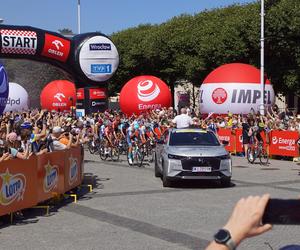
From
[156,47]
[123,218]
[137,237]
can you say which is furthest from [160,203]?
[156,47]

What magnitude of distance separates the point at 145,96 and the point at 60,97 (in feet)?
48.9

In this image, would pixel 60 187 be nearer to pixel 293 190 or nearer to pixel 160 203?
pixel 160 203

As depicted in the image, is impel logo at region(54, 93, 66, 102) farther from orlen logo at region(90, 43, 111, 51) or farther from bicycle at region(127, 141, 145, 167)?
→ bicycle at region(127, 141, 145, 167)

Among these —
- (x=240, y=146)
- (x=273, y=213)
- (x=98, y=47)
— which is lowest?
(x=240, y=146)

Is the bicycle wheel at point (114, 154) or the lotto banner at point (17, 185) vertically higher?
the lotto banner at point (17, 185)

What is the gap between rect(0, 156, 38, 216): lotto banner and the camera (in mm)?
10031

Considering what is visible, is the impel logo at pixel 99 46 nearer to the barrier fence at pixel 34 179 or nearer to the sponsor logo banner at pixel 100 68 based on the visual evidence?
the sponsor logo banner at pixel 100 68

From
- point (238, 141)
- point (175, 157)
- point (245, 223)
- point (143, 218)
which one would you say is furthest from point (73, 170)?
point (238, 141)

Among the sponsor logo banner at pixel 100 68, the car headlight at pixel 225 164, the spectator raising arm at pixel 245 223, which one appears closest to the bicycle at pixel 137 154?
the car headlight at pixel 225 164

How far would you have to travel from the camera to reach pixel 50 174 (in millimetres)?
11984

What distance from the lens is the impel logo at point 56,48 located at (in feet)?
99.0

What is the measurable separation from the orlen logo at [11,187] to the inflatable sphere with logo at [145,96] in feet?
80.2

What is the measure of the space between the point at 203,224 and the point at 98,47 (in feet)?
75.5

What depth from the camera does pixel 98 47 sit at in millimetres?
31766
